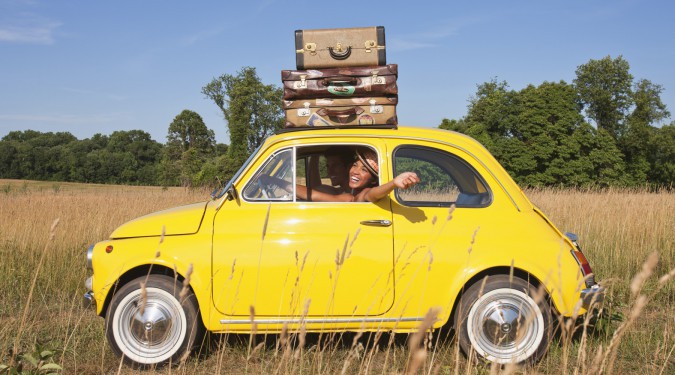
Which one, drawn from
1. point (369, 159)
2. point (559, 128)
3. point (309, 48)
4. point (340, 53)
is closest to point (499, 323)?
point (369, 159)

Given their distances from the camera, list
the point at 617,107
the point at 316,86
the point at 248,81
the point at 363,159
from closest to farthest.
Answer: the point at 363,159
the point at 316,86
the point at 617,107
the point at 248,81

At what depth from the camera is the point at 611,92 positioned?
54688mm

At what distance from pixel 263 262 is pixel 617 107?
57779 mm

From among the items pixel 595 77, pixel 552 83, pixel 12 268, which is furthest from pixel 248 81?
pixel 12 268

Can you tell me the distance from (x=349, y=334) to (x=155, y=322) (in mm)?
1983

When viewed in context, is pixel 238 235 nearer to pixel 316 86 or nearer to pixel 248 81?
pixel 316 86

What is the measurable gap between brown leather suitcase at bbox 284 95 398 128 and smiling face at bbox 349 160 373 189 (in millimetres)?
473

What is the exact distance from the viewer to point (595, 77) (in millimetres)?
55562

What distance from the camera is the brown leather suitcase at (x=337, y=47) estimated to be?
17.9ft

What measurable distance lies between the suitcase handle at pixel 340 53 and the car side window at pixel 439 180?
121 cm

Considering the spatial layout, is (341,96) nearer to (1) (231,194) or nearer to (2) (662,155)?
(1) (231,194)

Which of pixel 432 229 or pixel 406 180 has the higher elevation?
pixel 406 180

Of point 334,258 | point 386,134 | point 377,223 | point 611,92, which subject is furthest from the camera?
point 611,92

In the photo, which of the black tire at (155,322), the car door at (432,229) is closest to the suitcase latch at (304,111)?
the car door at (432,229)
